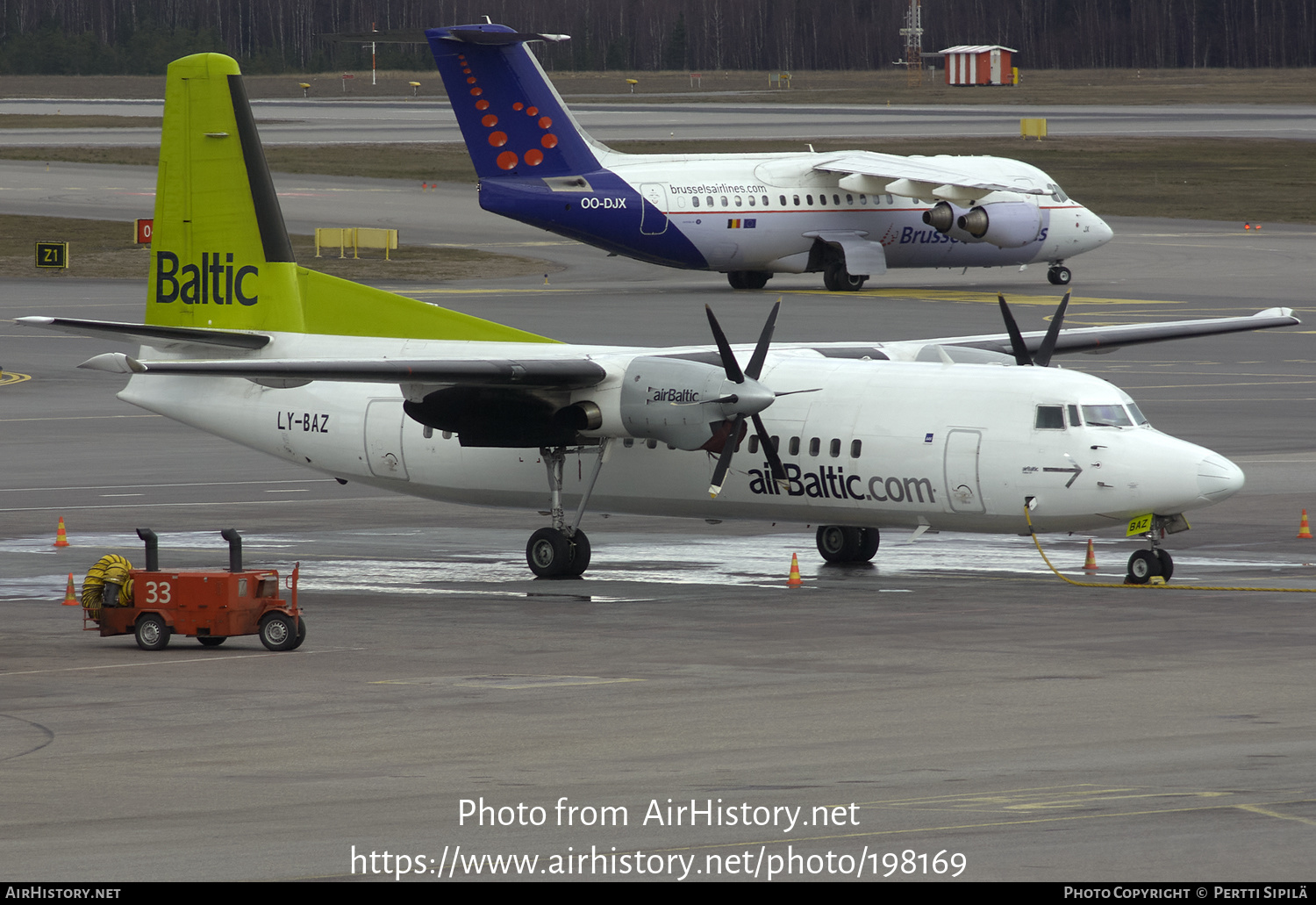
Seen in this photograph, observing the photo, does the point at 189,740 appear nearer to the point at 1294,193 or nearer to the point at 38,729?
the point at 38,729

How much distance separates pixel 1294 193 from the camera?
101 m

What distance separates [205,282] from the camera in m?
30.9

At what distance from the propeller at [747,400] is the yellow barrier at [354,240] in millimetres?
51942

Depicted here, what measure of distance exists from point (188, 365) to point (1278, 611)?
46.1 ft

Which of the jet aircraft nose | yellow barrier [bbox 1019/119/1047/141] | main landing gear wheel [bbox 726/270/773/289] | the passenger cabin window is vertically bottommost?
the jet aircraft nose

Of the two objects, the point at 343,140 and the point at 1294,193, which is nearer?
the point at 1294,193

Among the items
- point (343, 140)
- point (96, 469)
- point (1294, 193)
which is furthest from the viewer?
point (343, 140)

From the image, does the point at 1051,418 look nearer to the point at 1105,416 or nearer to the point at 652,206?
the point at 1105,416

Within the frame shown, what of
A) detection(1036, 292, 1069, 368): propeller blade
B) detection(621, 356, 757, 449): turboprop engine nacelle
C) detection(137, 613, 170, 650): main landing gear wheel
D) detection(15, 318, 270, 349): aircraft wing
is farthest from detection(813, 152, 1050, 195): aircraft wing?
detection(137, 613, 170, 650): main landing gear wheel

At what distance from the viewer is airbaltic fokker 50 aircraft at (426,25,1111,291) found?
2360 inches

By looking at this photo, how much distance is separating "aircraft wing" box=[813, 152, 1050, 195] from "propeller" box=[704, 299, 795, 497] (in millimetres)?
36337

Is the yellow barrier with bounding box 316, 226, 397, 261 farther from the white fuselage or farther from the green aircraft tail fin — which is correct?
the white fuselage

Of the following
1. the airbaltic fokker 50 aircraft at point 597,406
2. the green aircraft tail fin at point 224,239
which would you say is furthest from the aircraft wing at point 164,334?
the green aircraft tail fin at point 224,239

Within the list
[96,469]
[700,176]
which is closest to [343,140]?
[700,176]
